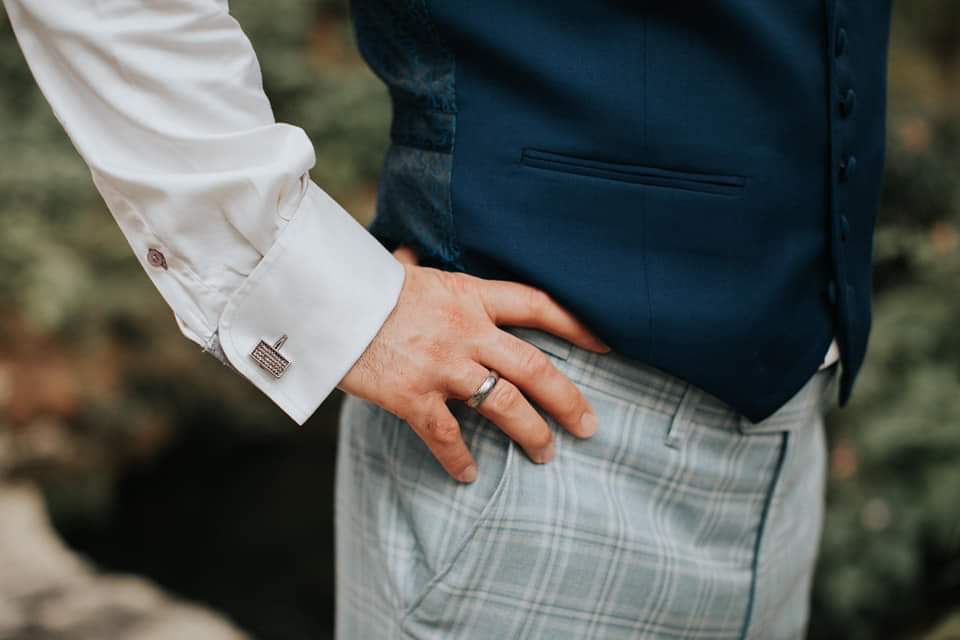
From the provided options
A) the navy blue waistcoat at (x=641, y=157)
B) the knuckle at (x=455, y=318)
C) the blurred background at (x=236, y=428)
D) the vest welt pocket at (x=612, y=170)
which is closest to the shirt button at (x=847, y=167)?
the navy blue waistcoat at (x=641, y=157)

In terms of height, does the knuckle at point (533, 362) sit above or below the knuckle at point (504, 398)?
above

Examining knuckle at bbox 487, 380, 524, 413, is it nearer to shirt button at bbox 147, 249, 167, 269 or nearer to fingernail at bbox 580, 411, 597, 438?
fingernail at bbox 580, 411, 597, 438

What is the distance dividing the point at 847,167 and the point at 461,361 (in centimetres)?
45

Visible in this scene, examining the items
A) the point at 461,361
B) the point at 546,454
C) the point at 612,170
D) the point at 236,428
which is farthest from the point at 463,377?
the point at 236,428

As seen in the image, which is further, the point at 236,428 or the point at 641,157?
the point at 236,428

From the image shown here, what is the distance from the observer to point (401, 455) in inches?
40.3

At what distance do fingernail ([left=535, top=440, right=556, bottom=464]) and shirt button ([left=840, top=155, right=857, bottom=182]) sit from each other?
0.41 meters

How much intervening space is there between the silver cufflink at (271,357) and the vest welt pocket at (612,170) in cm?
29

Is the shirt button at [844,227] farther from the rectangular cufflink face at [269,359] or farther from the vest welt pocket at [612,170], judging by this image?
the rectangular cufflink face at [269,359]

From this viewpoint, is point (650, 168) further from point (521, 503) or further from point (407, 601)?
point (407, 601)

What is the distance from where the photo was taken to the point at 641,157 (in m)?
0.90

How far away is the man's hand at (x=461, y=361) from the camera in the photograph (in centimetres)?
90

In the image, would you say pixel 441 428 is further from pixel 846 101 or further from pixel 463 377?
pixel 846 101

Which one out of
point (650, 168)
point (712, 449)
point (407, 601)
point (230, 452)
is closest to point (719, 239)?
point (650, 168)
